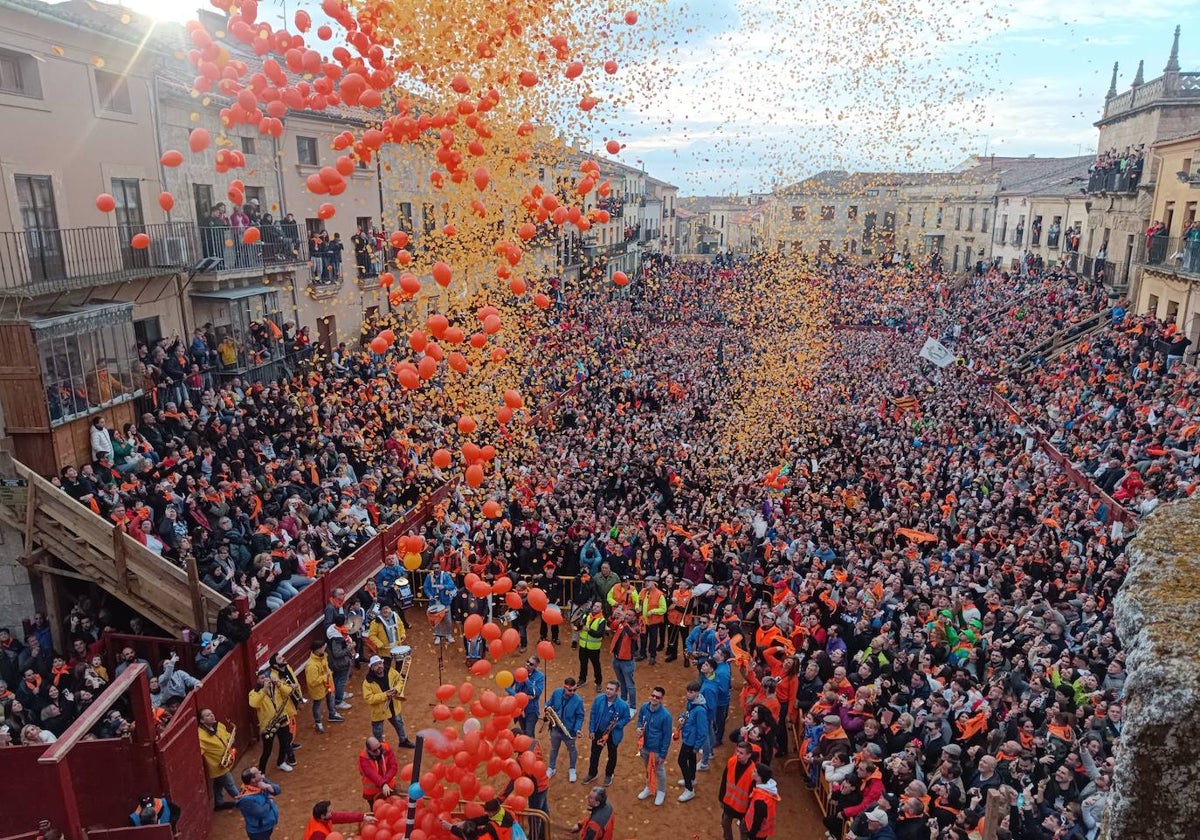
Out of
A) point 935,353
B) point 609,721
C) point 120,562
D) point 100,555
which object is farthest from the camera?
point 935,353

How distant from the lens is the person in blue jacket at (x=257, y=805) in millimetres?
7410

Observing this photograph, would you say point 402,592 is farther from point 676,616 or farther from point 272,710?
point 676,616

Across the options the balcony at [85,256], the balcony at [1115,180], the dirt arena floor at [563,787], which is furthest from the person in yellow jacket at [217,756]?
the balcony at [1115,180]

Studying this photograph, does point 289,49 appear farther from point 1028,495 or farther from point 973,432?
point 973,432

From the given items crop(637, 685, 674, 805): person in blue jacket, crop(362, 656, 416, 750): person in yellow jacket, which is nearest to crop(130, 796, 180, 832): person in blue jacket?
crop(362, 656, 416, 750): person in yellow jacket

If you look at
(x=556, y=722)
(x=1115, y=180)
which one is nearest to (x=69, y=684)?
(x=556, y=722)

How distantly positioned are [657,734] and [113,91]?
51.7ft

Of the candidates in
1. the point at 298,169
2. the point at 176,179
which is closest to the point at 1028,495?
the point at 176,179

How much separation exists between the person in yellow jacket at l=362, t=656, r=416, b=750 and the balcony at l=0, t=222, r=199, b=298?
8464 millimetres

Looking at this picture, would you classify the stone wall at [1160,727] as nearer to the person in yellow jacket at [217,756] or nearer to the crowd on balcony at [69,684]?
the crowd on balcony at [69,684]

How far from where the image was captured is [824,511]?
581 inches

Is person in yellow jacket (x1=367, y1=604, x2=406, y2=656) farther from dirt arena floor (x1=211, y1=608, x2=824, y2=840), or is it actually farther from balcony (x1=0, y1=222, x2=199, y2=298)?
balcony (x1=0, y1=222, x2=199, y2=298)

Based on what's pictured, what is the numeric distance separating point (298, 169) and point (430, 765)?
737 inches

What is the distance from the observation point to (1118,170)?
28141mm
